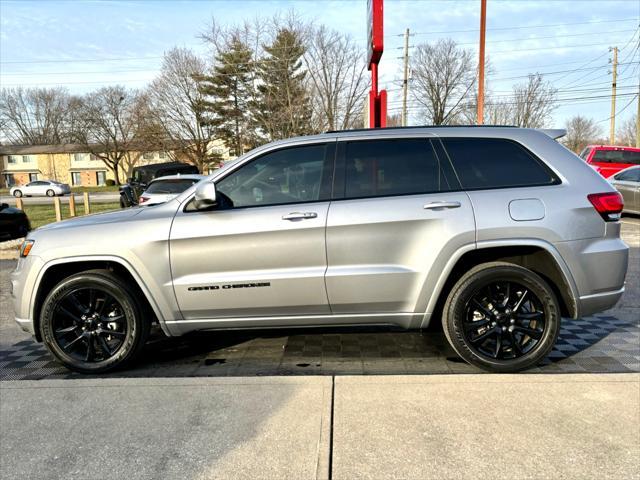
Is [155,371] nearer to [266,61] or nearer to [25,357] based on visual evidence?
[25,357]

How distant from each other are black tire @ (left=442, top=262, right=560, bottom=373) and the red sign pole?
4.92 meters

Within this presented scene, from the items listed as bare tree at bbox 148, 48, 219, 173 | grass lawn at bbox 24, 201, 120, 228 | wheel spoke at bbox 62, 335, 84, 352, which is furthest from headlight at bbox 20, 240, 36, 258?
bare tree at bbox 148, 48, 219, 173

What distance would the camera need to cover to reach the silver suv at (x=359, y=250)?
11.3 feet

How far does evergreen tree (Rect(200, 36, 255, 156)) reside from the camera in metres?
27.3

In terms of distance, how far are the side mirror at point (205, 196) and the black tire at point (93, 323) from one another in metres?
0.89

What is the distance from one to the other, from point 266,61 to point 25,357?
23.5 meters

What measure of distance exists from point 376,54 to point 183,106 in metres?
29.7

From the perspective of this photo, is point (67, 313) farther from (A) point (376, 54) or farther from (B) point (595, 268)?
(A) point (376, 54)

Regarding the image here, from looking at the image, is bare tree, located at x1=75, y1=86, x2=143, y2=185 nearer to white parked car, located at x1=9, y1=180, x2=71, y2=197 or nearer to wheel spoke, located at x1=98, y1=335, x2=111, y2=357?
white parked car, located at x1=9, y1=180, x2=71, y2=197

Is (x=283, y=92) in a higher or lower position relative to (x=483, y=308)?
higher

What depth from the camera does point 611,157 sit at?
1875cm

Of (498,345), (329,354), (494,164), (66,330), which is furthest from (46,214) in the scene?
(498,345)

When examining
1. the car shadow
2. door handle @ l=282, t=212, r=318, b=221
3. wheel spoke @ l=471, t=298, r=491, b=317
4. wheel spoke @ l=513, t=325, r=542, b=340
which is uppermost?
door handle @ l=282, t=212, r=318, b=221

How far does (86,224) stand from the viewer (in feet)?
12.0
